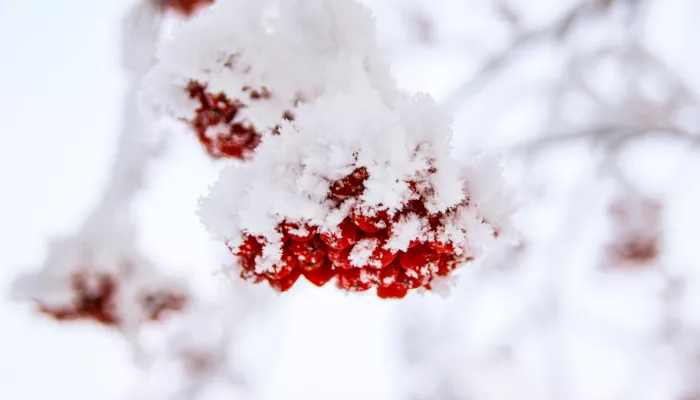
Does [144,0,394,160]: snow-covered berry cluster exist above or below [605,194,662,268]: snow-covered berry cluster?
below

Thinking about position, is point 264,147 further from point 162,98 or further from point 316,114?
point 162,98

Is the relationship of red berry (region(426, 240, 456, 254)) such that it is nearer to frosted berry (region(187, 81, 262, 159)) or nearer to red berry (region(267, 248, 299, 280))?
red berry (region(267, 248, 299, 280))

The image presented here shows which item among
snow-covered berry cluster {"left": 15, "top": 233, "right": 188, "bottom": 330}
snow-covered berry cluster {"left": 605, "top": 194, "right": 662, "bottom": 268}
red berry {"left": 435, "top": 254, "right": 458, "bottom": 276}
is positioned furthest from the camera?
snow-covered berry cluster {"left": 605, "top": 194, "right": 662, "bottom": 268}

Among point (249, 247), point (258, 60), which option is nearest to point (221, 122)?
point (258, 60)

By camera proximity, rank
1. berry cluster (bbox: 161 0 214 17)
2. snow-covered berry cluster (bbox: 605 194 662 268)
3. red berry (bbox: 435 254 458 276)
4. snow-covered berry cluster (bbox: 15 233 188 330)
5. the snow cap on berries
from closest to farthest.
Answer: the snow cap on berries < red berry (bbox: 435 254 458 276) < berry cluster (bbox: 161 0 214 17) < snow-covered berry cluster (bbox: 15 233 188 330) < snow-covered berry cluster (bbox: 605 194 662 268)

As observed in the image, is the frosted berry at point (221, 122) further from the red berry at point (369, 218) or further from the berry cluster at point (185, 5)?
the berry cluster at point (185, 5)

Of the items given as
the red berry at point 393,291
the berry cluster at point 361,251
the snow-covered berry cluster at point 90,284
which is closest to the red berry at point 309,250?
the berry cluster at point 361,251

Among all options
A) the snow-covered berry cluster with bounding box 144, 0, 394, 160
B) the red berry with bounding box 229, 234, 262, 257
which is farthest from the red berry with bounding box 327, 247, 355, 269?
the snow-covered berry cluster with bounding box 144, 0, 394, 160

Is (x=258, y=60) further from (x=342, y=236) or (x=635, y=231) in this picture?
(x=635, y=231)
